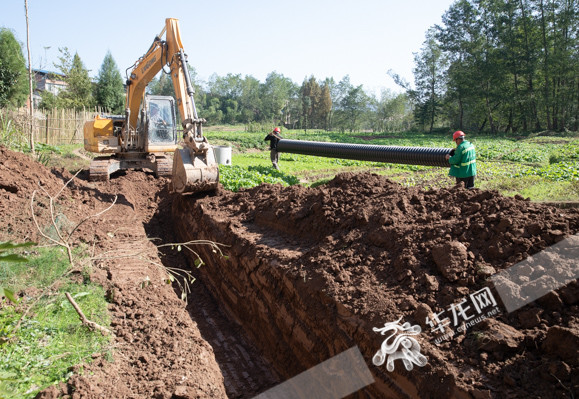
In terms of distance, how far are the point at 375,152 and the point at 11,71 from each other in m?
22.0

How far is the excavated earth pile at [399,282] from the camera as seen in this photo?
131 inches

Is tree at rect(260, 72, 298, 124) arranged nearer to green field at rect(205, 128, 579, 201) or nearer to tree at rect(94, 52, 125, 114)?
tree at rect(94, 52, 125, 114)

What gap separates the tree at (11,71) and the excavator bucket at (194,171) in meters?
19.1

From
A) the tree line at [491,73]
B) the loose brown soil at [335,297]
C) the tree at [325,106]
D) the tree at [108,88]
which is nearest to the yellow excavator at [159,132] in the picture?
the loose brown soil at [335,297]

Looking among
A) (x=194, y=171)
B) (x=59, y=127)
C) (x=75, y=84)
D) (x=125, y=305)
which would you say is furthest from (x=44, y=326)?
(x=75, y=84)

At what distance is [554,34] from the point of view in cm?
4422

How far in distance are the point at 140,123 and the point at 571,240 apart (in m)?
11.7

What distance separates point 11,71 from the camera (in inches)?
898

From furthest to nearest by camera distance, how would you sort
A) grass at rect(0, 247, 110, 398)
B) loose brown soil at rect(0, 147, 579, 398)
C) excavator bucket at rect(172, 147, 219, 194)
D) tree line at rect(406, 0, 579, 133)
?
tree line at rect(406, 0, 579, 133)
excavator bucket at rect(172, 147, 219, 194)
grass at rect(0, 247, 110, 398)
loose brown soil at rect(0, 147, 579, 398)

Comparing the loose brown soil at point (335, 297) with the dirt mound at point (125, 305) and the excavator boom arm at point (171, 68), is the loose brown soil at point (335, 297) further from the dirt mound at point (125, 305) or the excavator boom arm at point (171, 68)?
the excavator boom arm at point (171, 68)

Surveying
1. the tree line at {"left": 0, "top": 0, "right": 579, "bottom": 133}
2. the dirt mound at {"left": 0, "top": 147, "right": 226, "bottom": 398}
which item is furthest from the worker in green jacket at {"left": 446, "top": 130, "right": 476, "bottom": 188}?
the tree line at {"left": 0, "top": 0, "right": 579, "bottom": 133}

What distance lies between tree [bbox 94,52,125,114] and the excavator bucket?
32.7 metres

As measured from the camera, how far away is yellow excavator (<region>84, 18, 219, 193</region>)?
8812mm

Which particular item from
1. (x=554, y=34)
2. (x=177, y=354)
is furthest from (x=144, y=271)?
(x=554, y=34)
